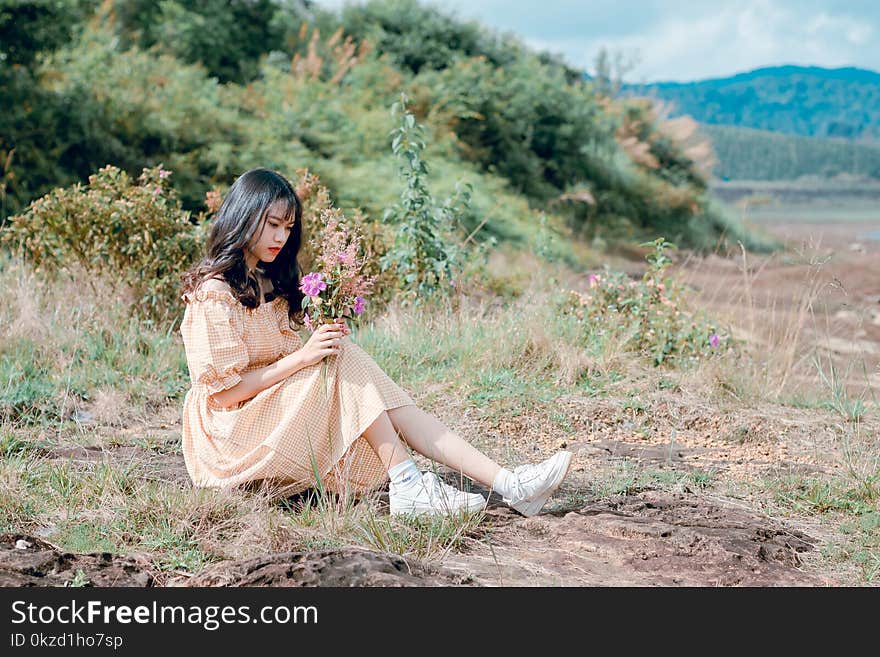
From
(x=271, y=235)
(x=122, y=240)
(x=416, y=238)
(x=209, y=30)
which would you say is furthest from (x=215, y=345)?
(x=209, y=30)

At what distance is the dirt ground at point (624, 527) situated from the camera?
2785 mm

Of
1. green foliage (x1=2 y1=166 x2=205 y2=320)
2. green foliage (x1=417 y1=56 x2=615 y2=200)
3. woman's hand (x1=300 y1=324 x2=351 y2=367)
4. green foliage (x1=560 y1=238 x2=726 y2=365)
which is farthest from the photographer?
green foliage (x1=417 y1=56 x2=615 y2=200)

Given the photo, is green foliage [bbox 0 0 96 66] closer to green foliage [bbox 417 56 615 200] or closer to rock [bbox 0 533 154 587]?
green foliage [bbox 417 56 615 200]

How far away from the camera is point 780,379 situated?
5.40 m

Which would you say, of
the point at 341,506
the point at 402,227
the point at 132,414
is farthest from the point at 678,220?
the point at 341,506

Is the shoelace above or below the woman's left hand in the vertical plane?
below

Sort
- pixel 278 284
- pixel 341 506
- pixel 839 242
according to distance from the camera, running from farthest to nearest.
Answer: pixel 839 242
pixel 278 284
pixel 341 506

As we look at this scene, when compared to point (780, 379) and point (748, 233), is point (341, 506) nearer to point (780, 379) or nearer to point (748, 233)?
point (780, 379)

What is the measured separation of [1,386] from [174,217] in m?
2.02

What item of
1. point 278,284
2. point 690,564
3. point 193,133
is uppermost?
point 193,133

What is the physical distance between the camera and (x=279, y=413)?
332 centimetres

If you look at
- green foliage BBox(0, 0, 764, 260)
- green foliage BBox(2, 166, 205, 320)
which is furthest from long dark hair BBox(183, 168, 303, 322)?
green foliage BBox(0, 0, 764, 260)

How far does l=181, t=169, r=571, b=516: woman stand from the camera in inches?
129
